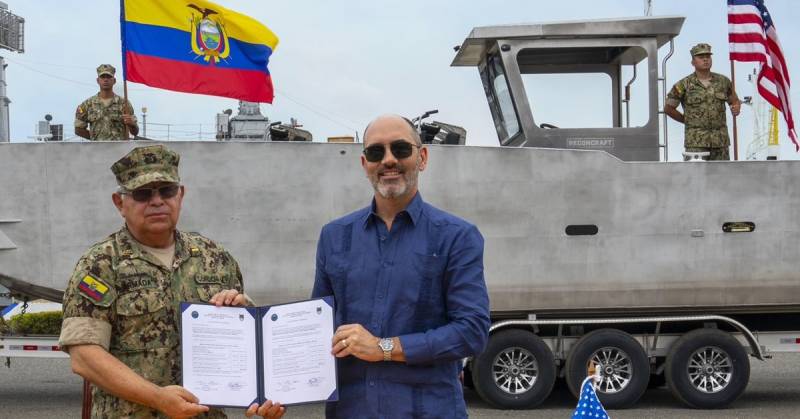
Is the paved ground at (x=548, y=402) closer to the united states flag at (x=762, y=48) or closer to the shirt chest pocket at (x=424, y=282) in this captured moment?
the united states flag at (x=762, y=48)

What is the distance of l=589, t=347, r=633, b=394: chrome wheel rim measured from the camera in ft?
30.3

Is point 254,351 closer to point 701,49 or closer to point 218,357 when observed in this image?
point 218,357

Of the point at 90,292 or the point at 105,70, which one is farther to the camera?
the point at 105,70

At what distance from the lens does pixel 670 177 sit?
9.13 meters

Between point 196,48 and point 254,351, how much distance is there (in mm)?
6621

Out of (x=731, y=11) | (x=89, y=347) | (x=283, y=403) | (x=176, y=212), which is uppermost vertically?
(x=731, y=11)

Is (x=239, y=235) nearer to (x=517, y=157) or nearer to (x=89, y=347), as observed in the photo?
(x=517, y=157)

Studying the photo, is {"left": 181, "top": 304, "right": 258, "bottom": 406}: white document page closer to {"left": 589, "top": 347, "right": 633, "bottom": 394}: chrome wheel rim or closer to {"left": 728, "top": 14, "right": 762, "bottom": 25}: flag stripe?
{"left": 589, "top": 347, "right": 633, "bottom": 394}: chrome wheel rim

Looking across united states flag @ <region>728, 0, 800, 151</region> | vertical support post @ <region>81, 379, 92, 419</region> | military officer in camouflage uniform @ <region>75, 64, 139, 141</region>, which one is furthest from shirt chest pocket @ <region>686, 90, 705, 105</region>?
A: vertical support post @ <region>81, 379, 92, 419</region>

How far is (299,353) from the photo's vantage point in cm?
328

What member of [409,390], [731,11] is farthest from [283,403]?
[731,11]

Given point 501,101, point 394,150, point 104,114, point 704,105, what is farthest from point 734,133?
point 394,150

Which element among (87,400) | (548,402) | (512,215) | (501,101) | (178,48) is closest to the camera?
(87,400)

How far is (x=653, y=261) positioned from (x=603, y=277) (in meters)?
0.48
